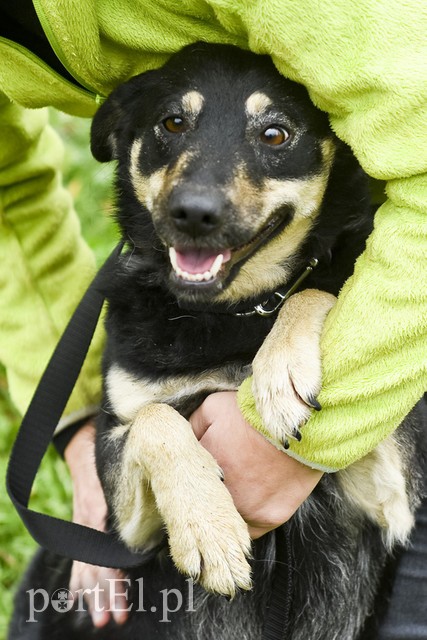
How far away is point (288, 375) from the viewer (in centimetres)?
193

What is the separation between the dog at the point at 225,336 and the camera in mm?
1994

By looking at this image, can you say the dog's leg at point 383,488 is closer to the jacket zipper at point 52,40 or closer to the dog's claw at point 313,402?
the dog's claw at point 313,402

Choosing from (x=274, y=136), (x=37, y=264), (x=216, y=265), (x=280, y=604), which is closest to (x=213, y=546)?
(x=280, y=604)

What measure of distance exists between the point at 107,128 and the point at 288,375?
3.17 ft

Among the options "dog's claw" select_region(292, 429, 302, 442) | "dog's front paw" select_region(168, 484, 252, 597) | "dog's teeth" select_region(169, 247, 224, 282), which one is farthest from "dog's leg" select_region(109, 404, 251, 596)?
"dog's teeth" select_region(169, 247, 224, 282)

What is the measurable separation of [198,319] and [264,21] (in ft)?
2.82

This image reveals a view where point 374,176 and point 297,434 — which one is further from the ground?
point 374,176

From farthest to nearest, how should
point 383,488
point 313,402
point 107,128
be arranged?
point 107,128 → point 383,488 → point 313,402

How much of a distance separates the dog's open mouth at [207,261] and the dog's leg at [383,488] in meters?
0.66

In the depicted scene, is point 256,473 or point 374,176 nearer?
point 374,176

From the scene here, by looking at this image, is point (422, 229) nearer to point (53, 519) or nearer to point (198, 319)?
point (198, 319)

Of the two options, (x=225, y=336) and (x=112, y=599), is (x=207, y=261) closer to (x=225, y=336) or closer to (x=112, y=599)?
→ (x=225, y=336)

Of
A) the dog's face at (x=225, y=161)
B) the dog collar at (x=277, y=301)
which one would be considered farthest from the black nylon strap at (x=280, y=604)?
the dog's face at (x=225, y=161)

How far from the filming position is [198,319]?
2320 mm
